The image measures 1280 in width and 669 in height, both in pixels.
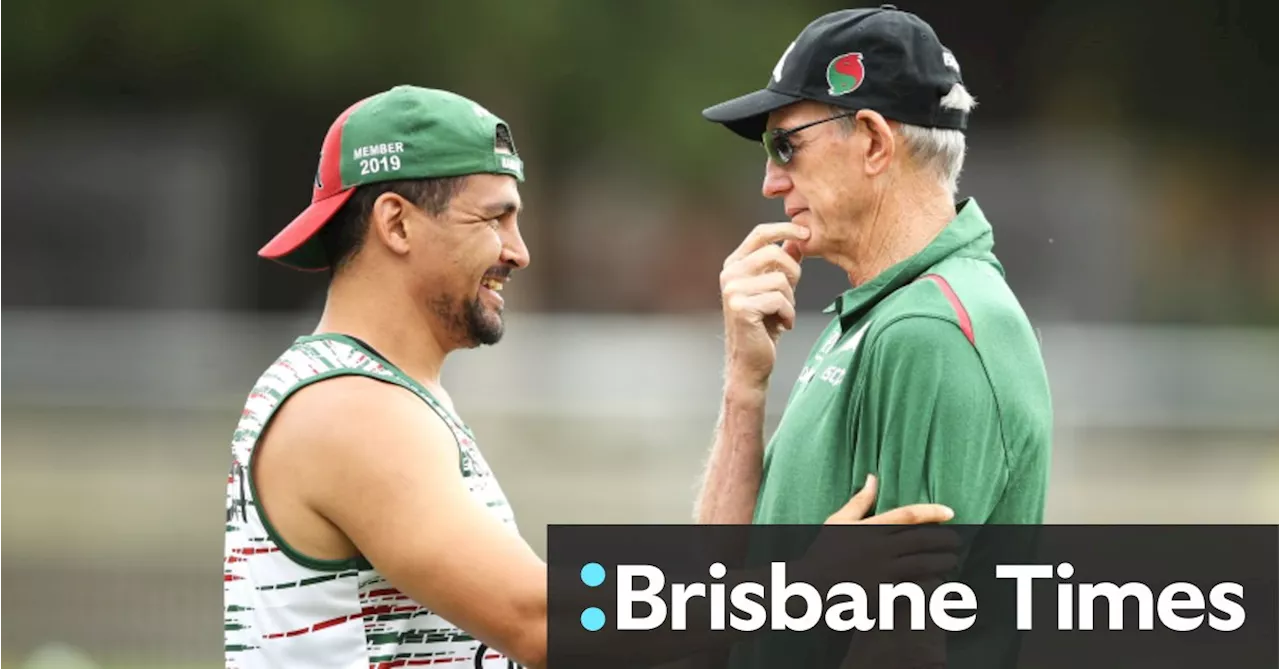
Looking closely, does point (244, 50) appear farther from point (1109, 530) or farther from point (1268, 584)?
point (1109, 530)

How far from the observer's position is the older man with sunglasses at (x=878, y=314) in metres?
3.40

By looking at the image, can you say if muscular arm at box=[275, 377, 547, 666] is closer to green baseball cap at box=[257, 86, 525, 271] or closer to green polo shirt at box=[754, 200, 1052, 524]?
green baseball cap at box=[257, 86, 525, 271]

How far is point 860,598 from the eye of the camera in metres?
3.48

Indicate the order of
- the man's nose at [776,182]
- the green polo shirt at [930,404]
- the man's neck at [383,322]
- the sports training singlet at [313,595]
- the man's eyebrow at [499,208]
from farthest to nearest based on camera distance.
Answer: the man's nose at [776,182] → the man's eyebrow at [499,208] → the man's neck at [383,322] → the sports training singlet at [313,595] → the green polo shirt at [930,404]

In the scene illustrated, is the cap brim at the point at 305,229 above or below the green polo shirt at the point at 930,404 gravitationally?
above

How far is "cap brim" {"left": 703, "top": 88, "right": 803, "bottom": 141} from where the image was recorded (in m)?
3.92

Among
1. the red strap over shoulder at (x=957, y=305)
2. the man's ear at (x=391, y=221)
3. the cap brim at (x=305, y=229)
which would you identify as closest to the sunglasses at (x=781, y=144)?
the red strap over shoulder at (x=957, y=305)

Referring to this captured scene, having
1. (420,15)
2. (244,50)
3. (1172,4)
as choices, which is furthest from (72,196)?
(1172,4)

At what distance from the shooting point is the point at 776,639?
369 centimetres

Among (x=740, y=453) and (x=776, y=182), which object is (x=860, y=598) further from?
(x=776, y=182)

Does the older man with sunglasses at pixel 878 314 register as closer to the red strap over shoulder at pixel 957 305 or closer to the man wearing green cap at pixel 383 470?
the red strap over shoulder at pixel 957 305

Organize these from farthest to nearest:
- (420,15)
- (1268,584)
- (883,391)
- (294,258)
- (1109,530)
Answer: (420,15), (1268,584), (1109,530), (294,258), (883,391)

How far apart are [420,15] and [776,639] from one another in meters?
12.7

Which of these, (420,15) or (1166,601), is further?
(420,15)
